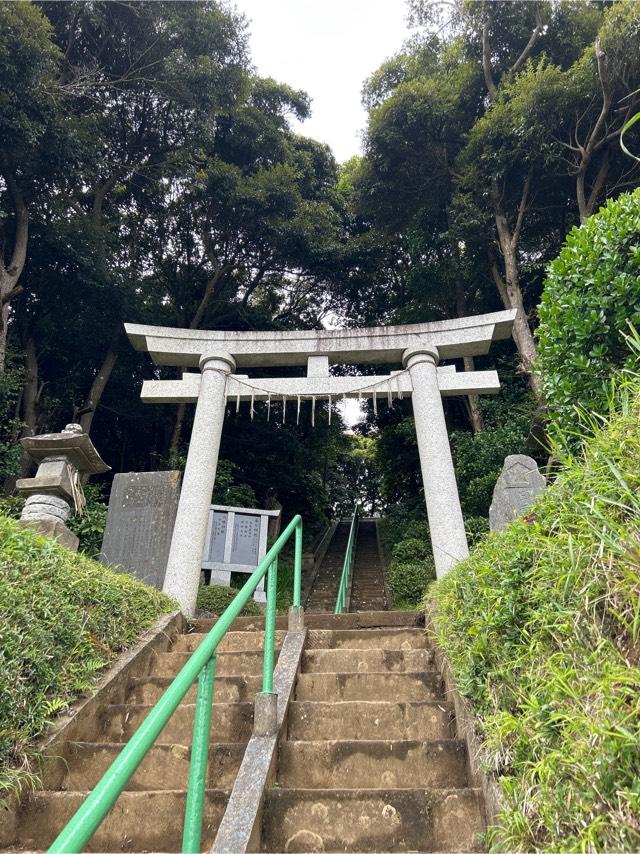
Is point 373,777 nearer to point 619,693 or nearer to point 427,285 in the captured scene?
point 619,693

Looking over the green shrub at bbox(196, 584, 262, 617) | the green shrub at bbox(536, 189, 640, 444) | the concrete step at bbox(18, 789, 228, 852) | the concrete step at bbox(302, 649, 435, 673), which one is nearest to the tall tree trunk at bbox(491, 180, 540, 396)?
the green shrub at bbox(536, 189, 640, 444)

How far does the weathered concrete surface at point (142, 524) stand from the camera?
251 inches

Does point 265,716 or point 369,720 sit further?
point 369,720

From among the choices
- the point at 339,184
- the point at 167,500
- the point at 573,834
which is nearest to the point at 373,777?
the point at 573,834

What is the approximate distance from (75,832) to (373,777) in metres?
1.88

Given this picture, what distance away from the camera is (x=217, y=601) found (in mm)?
7629

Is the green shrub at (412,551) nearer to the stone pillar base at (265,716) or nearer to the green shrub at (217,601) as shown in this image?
the green shrub at (217,601)

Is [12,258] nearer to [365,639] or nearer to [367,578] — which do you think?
[367,578]

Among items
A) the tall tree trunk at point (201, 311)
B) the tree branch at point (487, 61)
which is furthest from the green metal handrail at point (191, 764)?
the tree branch at point (487, 61)

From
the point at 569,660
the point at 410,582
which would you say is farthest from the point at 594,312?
the point at 410,582

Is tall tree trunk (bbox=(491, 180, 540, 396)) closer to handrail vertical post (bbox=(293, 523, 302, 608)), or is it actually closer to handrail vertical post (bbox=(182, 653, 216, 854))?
handrail vertical post (bbox=(293, 523, 302, 608))

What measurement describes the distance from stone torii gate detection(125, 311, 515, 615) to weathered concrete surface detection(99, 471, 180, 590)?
0.55 meters

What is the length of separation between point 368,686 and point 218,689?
88cm

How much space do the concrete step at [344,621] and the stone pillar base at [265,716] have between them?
1.88m
